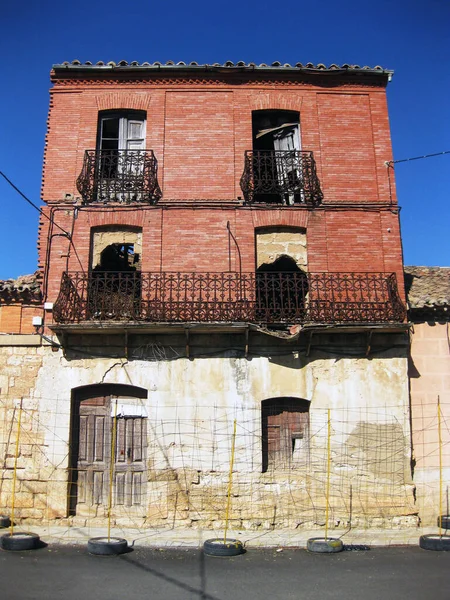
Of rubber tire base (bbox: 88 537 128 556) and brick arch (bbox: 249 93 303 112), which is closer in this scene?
rubber tire base (bbox: 88 537 128 556)

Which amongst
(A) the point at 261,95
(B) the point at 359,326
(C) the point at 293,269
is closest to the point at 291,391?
(B) the point at 359,326

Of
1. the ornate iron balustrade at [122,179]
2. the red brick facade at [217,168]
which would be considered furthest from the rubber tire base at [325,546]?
the ornate iron balustrade at [122,179]

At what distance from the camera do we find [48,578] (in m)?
7.79

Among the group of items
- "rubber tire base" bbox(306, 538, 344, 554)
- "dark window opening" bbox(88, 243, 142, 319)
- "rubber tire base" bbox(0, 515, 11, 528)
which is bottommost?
"rubber tire base" bbox(306, 538, 344, 554)

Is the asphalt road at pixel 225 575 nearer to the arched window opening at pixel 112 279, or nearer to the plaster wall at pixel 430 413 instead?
the plaster wall at pixel 430 413

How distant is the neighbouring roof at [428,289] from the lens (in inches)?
470

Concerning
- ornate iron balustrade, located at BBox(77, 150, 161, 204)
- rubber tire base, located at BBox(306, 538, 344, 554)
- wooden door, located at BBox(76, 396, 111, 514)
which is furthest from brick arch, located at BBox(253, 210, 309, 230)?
rubber tire base, located at BBox(306, 538, 344, 554)

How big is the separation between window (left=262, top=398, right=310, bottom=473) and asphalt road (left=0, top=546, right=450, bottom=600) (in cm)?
207

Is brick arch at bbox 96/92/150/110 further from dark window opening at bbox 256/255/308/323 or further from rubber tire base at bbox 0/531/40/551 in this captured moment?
rubber tire base at bbox 0/531/40/551

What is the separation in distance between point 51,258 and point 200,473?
5.79 metres

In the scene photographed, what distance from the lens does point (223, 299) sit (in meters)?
11.8

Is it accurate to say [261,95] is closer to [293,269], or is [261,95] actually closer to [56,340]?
[293,269]

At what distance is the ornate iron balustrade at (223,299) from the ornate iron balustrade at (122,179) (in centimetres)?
198

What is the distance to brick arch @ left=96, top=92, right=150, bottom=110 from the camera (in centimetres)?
1341
